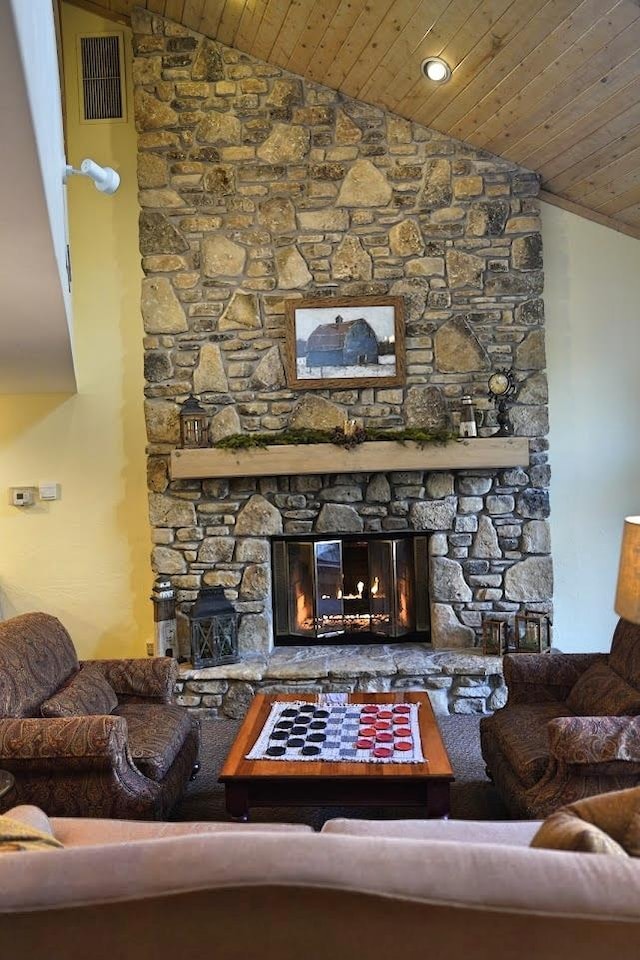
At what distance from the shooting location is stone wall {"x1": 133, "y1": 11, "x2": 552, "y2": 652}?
4.51m

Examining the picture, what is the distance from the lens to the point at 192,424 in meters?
4.45

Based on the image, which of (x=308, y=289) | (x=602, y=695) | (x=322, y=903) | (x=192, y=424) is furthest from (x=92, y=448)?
(x=322, y=903)

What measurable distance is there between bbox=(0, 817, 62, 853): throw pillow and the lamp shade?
154cm

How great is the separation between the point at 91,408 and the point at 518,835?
369cm

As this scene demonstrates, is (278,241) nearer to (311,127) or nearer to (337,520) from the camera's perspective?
(311,127)

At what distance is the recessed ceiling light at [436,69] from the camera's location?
12.5ft

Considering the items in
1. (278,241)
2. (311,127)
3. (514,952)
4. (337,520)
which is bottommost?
(514,952)

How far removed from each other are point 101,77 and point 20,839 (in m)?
4.72

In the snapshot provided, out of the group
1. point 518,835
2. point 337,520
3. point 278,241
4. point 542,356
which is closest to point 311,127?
point 278,241

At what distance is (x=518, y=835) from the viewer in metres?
1.94

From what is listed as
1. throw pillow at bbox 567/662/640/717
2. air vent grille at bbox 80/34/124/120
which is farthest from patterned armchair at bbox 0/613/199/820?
air vent grille at bbox 80/34/124/120

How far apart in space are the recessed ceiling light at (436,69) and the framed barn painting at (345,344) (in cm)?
121

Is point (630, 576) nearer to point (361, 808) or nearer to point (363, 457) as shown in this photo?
point (361, 808)

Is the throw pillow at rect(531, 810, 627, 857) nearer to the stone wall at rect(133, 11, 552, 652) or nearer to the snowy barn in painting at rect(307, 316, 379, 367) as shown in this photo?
the stone wall at rect(133, 11, 552, 652)
